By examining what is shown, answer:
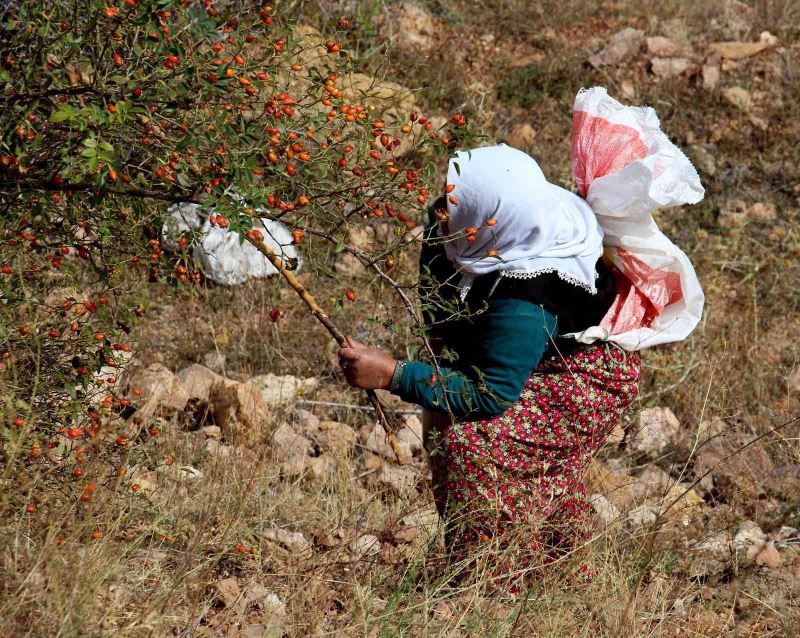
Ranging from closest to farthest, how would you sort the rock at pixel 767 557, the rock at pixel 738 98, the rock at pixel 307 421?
the rock at pixel 767 557 < the rock at pixel 307 421 < the rock at pixel 738 98

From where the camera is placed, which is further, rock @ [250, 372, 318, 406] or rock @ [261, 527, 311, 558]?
rock @ [250, 372, 318, 406]

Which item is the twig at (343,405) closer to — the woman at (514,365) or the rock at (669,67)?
the woman at (514,365)

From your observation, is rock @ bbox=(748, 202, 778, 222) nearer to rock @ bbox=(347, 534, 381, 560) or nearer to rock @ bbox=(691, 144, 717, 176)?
rock @ bbox=(691, 144, 717, 176)

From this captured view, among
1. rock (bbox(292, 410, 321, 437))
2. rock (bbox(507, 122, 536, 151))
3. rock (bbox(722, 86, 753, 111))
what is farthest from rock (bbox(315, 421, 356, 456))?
rock (bbox(722, 86, 753, 111))

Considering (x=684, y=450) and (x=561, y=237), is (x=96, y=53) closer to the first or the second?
(x=561, y=237)

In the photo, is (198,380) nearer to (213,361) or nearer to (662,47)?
(213,361)

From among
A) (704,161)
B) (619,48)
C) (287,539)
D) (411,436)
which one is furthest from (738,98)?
(287,539)

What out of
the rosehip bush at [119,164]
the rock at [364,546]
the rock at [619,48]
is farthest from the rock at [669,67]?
the rock at [364,546]

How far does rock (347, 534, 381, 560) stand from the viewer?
3.02 metres

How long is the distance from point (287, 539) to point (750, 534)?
179 centimetres

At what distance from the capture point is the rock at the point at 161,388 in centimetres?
397

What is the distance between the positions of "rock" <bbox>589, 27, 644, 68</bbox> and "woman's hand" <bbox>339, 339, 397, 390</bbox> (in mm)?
4500

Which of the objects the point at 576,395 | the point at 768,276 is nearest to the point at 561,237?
the point at 576,395

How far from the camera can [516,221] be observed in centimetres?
280
